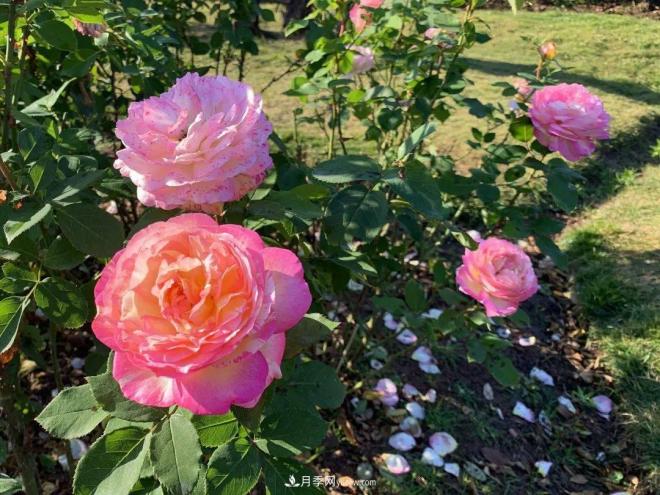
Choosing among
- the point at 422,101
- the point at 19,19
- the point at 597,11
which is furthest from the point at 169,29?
the point at 597,11

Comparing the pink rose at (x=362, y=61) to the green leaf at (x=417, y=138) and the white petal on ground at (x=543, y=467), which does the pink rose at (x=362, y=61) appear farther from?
the white petal on ground at (x=543, y=467)

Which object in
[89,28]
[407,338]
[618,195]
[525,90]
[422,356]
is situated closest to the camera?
[89,28]

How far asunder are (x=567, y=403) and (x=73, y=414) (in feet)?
6.17

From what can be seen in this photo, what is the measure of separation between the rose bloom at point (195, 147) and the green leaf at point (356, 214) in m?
0.28

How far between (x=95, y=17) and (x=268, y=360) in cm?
59

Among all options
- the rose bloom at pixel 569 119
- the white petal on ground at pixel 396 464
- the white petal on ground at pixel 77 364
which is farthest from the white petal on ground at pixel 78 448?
the rose bloom at pixel 569 119

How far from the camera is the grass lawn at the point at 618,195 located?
85.7 inches

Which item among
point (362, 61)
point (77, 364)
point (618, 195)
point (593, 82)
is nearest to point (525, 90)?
point (362, 61)

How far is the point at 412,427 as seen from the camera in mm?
1892

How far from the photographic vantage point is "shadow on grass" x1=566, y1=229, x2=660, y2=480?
1982 millimetres

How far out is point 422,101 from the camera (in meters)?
1.54

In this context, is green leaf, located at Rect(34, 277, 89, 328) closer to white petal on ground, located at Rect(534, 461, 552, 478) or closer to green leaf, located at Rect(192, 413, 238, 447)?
green leaf, located at Rect(192, 413, 238, 447)

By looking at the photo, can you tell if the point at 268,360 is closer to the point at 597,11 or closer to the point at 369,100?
the point at 369,100

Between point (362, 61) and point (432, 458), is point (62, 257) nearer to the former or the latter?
point (362, 61)
